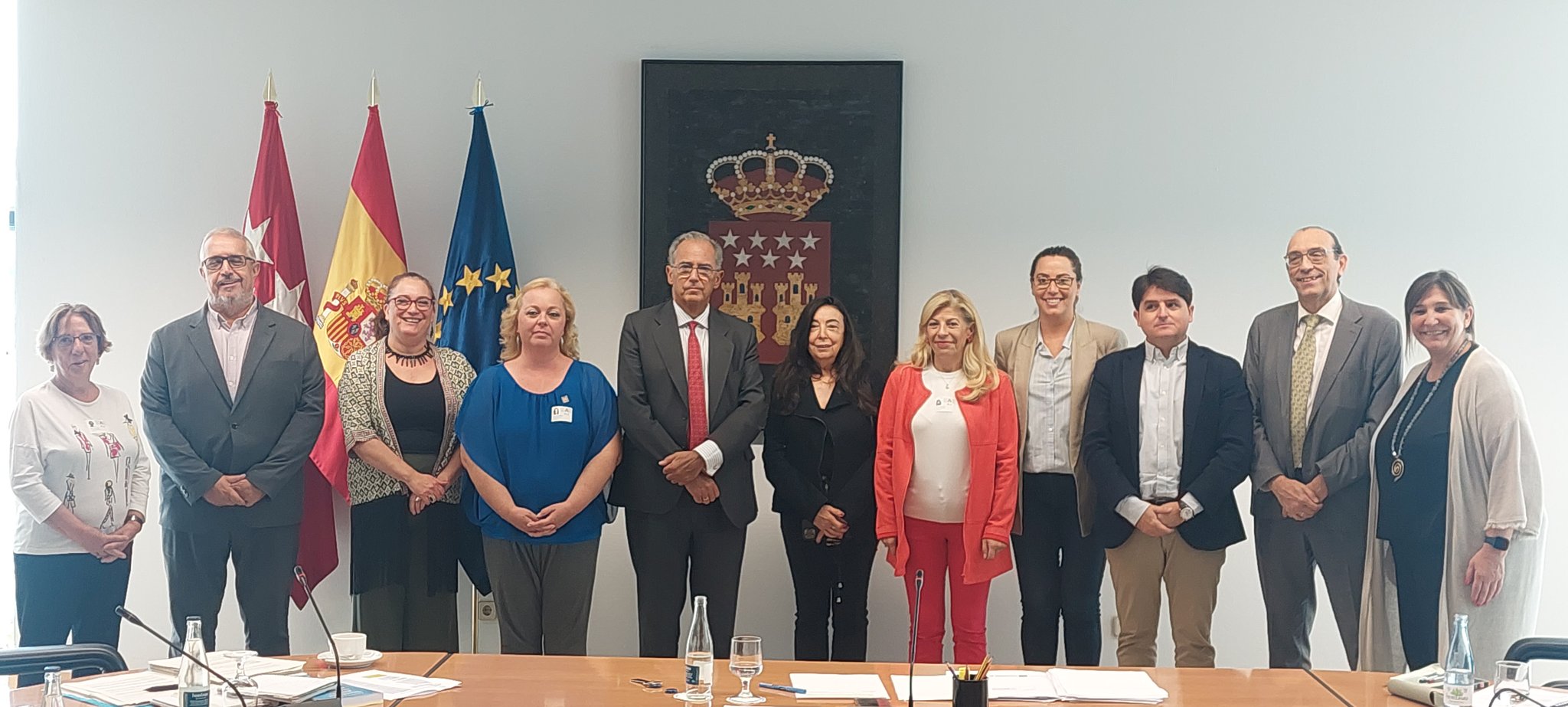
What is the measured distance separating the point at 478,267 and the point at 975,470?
7.08 ft

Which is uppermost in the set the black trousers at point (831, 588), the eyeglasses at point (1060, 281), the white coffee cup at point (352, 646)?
the eyeglasses at point (1060, 281)

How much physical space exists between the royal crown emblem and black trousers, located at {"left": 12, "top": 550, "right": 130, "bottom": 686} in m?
2.69

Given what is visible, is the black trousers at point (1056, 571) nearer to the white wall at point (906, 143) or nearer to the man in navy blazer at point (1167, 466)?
the man in navy blazer at point (1167, 466)

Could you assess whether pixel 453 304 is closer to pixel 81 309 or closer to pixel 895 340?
pixel 81 309

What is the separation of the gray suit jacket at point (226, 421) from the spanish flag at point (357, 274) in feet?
1.14

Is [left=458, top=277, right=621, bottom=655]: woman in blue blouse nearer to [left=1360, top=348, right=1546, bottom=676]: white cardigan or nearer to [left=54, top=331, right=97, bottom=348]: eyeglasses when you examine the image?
[left=54, top=331, right=97, bottom=348]: eyeglasses

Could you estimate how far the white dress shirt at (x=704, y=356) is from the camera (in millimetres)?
4207

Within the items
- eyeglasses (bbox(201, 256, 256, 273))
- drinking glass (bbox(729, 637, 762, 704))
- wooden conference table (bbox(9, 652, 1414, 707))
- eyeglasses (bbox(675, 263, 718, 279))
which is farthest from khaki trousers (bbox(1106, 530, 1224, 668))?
eyeglasses (bbox(201, 256, 256, 273))

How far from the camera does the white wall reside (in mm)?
5129

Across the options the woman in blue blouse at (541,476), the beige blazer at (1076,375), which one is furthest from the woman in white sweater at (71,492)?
the beige blazer at (1076,375)

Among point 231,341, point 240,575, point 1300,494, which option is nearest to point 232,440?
point 231,341

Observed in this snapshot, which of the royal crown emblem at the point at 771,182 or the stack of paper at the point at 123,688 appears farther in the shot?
the royal crown emblem at the point at 771,182

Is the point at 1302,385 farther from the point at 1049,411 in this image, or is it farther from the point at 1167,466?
the point at 1049,411

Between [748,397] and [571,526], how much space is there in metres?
0.75
